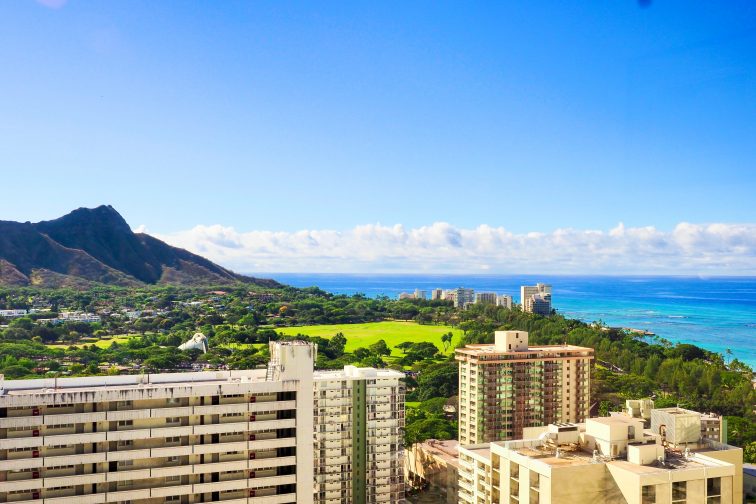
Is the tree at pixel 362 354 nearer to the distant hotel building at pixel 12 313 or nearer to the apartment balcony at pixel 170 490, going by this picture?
the apartment balcony at pixel 170 490

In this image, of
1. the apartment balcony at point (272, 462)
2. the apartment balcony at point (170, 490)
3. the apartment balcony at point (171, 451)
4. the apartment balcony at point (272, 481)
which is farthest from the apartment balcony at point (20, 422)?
the apartment balcony at point (272, 481)

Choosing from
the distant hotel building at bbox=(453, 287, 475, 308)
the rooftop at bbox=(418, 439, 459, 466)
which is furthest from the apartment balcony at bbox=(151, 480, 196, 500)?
the distant hotel building at bbox=(453, 287, 475, 308)

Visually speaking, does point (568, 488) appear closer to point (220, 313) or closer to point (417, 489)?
point (417, 489)

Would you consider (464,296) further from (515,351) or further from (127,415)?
(127,415)

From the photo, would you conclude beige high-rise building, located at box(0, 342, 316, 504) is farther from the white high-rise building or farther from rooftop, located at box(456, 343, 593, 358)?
the white high-rise building

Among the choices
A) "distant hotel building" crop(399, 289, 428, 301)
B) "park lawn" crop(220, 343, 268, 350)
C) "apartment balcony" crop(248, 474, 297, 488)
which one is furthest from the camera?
"distant hotel building" crop(399, 289, 428, 301)

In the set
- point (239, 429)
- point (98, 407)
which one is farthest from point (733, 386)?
point (98, 407)

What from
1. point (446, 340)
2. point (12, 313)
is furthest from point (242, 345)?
point (12, 313)
